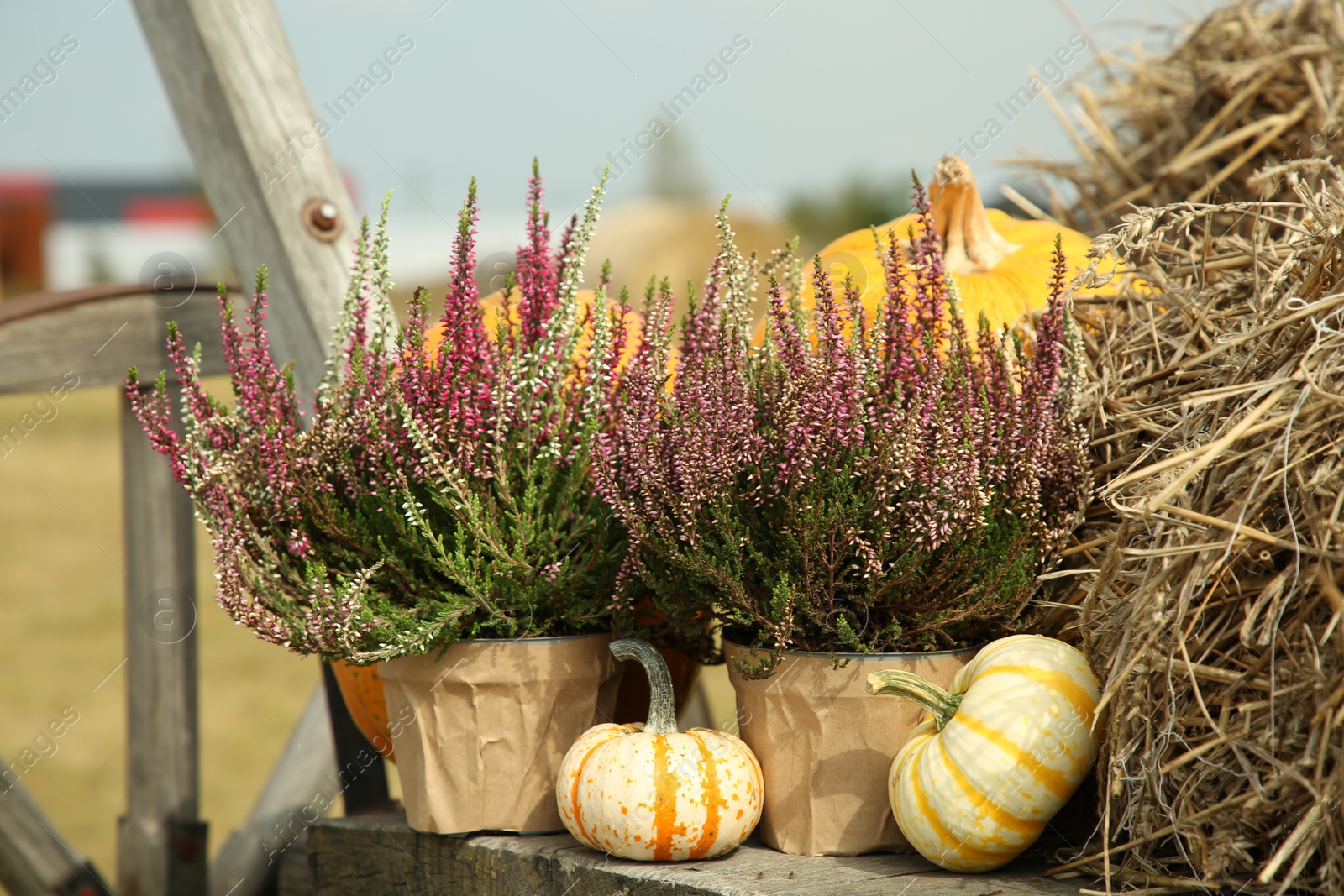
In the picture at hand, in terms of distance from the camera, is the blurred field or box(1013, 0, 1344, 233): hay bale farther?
the blurred field

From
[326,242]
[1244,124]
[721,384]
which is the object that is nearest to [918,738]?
[721,384]

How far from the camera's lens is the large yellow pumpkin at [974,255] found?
189 cm

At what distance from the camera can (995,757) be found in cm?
132

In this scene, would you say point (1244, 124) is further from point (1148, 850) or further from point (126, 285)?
point (126, 285)

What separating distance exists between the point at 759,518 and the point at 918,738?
34cm

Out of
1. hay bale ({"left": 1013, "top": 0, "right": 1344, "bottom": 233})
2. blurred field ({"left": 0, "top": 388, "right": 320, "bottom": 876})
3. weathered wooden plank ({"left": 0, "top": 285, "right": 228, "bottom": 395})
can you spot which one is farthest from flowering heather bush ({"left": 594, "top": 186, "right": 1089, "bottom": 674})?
blurred field ({"left": 0, "top": 388, "right": 320, "bottom": 876})

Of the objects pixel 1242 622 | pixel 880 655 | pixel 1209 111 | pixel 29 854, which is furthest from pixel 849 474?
pixel 29 854

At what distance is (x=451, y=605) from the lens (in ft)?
4.97

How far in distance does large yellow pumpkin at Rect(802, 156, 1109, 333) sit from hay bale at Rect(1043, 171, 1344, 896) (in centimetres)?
45

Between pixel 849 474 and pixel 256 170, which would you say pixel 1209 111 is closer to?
pixel 849 474

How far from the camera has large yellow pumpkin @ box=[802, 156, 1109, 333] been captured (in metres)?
1.89

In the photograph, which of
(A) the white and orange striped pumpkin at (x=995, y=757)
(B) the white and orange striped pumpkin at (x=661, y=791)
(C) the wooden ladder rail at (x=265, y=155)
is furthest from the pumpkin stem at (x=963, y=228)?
(C) the wooden ladder rail at (x=265, y=155)

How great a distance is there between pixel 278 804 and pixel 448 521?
5.06 ft

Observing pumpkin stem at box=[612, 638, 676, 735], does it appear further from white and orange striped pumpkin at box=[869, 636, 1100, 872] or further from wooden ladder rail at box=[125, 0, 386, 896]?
wooden ladder rail at box=[125, 0, 386, 896]
